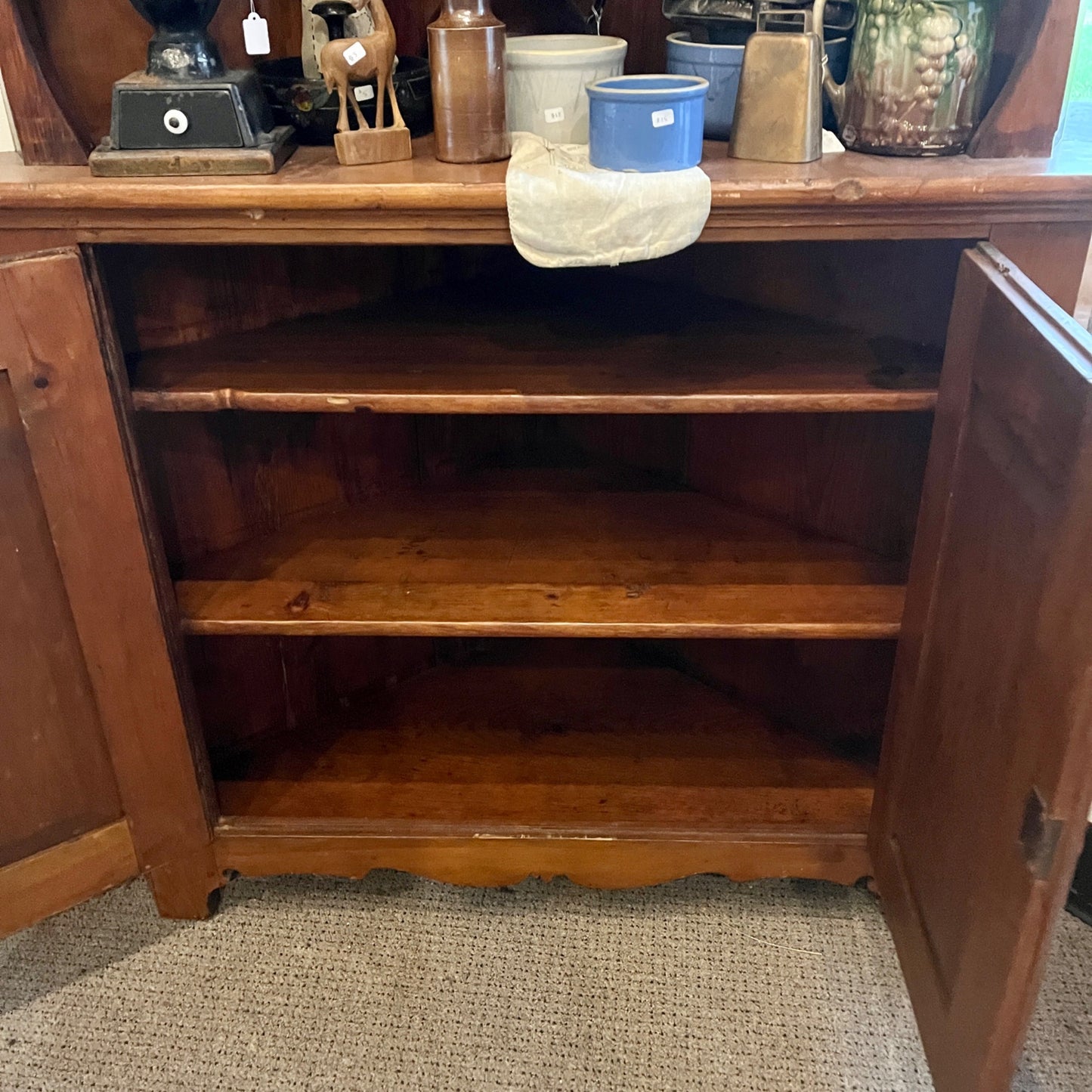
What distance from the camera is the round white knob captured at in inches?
38.2

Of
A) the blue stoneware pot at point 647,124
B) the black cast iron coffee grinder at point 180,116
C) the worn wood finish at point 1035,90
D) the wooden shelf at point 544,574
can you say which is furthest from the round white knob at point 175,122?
the worn wood finish at point 1035,90

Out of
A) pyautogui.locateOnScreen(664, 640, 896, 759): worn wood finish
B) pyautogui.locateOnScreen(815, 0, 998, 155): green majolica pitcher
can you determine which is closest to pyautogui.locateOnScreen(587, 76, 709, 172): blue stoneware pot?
pyautogui.locateOnScreen(815, 0, 998, 155): green majolica pitcher

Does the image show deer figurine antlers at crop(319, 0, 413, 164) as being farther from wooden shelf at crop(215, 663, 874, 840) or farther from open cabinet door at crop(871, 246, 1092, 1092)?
wooden shelf at crop(215, 663, 874, 840)

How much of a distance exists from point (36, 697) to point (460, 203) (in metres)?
0.73

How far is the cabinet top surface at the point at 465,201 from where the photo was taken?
3.04 ft

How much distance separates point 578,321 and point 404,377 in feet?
0.93

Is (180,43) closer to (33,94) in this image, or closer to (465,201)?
(33,94)

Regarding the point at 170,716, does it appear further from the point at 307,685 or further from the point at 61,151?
the point at 61,151

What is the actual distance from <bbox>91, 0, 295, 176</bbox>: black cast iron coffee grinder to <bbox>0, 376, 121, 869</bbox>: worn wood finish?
0.24 meters

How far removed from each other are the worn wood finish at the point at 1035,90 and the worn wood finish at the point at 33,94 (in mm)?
926

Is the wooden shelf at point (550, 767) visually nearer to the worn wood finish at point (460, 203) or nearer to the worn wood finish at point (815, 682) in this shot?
the worn wood finish at point (815, 682)

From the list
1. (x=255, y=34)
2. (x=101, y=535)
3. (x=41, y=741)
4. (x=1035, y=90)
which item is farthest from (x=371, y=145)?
(x=41, y=741)

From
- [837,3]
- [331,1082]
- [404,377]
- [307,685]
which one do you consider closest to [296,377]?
[404,377]

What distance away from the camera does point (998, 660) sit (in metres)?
0.86
